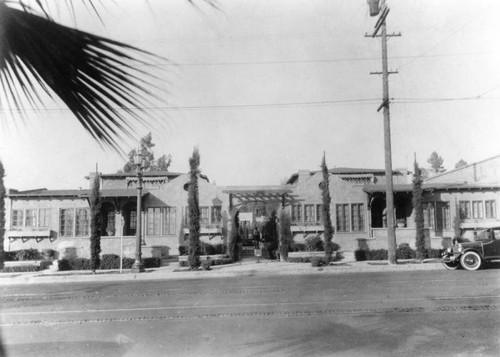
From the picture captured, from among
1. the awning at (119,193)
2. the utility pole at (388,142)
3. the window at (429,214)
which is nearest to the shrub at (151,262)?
the awning at (119,193)

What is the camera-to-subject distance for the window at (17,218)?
27625mm

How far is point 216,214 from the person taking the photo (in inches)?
1067

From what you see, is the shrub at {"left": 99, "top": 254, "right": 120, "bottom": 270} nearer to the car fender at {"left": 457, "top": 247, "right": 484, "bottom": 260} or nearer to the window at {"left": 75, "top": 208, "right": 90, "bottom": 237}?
the window at {"left": 75, "top": 208, "right": 90, "bottom": 237}

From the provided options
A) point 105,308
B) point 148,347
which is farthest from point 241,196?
point 148,347

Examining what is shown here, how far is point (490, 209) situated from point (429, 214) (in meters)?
4.30

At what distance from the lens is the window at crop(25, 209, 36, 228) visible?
27609 mm

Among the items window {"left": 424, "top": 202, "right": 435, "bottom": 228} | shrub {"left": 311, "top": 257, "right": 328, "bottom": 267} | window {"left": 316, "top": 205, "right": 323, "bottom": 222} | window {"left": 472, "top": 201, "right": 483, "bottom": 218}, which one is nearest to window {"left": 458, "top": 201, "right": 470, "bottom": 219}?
window {"left": 472, "top": 201, "right": 483, "bottom": 218}

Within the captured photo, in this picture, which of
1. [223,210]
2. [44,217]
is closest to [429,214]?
[223,210]

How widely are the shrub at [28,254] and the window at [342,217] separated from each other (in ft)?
64.3

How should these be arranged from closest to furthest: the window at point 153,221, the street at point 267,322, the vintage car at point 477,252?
the street at point 267,322, the vintage car at point 477,252, the window at point 153,221

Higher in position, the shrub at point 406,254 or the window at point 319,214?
the window at point 319,214

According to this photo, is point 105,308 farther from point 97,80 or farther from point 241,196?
point 241,196

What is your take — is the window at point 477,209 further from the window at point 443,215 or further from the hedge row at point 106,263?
the hedge row at point 106,263

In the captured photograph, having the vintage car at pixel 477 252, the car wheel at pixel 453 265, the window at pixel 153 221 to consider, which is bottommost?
the car wheel at pixel 453 265
